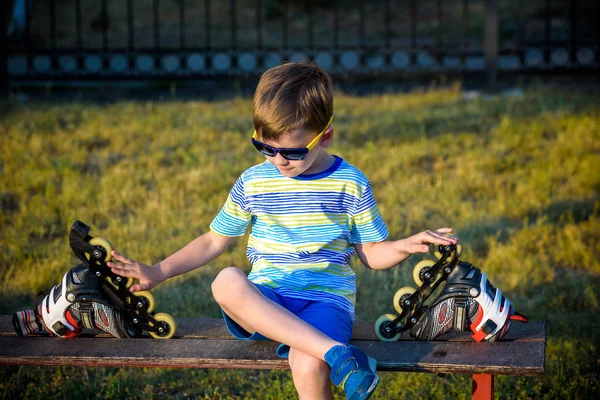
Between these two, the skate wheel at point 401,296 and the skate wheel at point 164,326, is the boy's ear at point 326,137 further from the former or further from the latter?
the skate wheel at point 164,326

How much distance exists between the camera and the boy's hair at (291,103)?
289 centimetres

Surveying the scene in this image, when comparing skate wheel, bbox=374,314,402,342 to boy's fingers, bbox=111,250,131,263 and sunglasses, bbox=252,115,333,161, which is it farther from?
boy's fingers, bbox=111,250,131,263

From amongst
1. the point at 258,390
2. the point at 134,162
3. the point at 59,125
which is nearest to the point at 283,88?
A: the point at 258,390

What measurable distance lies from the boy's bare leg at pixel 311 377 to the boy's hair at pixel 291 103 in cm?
85

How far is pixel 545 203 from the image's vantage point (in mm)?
5824

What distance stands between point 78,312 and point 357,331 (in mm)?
1123

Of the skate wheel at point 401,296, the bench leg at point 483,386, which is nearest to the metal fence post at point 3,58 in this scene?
the skate wheel at point 401,296

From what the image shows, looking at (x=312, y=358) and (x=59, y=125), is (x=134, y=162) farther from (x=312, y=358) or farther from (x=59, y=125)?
(x=312, y=358)

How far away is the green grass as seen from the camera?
3873mm

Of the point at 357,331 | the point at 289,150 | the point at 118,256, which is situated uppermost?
the point at 289,150

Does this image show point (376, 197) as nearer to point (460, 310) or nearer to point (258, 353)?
point (460, 310)

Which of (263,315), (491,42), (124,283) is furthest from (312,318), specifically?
(491,42)

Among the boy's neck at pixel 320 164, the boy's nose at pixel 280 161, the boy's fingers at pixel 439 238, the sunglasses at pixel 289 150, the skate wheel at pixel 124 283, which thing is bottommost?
the skate wheel at pixel 124 283

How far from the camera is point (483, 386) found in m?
2.90
